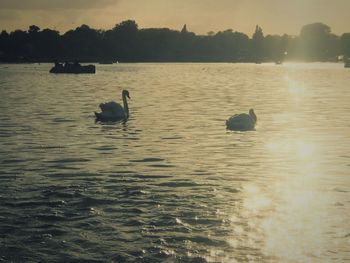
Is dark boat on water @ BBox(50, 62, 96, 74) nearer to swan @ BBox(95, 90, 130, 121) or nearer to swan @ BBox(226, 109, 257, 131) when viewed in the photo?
swan @ BBox(95, 90, 130, 121)

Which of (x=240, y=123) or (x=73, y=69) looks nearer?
(x=240, y=123)

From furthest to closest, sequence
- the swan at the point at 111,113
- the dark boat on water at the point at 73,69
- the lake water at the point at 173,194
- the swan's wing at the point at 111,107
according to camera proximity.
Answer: the dark boat on water at the point at 73,69, the swan's wing at the point at 111,107, the swan at the point at 111,113, the lake water at the point at 173,194

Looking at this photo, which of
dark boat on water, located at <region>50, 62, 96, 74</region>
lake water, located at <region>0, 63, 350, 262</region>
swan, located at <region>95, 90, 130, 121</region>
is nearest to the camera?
lake water, located at <region>0, 63, 350, 262</region>

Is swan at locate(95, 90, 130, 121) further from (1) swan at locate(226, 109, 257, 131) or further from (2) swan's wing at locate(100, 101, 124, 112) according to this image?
(1) swan at locate(226, 109, 257, 131)

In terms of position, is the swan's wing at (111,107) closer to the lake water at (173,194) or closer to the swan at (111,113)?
the swan at (111,113)

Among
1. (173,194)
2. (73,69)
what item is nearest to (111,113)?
(173,194)

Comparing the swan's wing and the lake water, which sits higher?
the swan's wing

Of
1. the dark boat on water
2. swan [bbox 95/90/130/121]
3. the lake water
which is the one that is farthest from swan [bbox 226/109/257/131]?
the dark boat on water

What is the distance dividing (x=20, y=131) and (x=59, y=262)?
18674mm

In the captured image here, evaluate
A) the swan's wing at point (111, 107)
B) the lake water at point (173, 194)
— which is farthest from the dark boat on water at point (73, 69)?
the lake water at point (173, 194)

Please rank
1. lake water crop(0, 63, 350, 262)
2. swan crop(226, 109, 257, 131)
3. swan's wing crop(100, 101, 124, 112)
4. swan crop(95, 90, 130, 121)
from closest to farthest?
lake water crop(0, 63, 350, 262)
swan crop(226, 109, 257, 131)
swan crop(95, 90, 130, 121)
swan's wing crop(100, 101, 124, 112)

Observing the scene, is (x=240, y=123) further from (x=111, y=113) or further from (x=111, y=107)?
(x=111, y=107)

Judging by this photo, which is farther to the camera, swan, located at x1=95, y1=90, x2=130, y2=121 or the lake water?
swan, located at x1=95, y1=90, x2=130, y2=121

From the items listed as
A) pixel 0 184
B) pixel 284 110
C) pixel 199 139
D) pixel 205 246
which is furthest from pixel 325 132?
pixel 205 246
